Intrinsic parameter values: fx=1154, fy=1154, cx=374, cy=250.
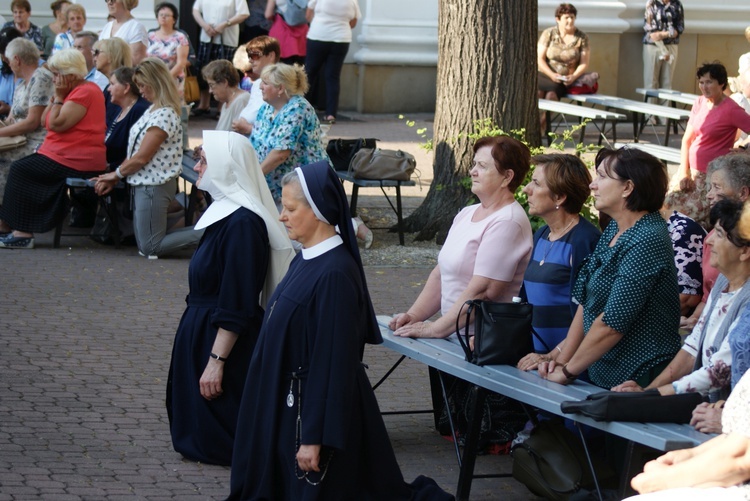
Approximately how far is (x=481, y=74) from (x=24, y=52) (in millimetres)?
4603

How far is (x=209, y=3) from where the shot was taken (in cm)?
Result: 1728

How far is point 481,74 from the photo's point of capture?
10.4 meters

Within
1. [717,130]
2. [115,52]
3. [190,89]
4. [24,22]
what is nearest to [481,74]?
[717,130]

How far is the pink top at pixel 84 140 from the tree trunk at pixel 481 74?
3.13m

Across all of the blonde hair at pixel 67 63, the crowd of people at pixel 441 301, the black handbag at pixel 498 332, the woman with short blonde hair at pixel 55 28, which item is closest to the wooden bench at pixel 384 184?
the blonde hair at pixel 67 63

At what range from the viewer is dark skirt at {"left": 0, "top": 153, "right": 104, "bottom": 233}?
412 inches

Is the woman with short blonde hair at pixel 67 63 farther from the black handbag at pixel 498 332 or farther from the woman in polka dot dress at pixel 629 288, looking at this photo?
the woman in polka dot dress at pixel 629 288

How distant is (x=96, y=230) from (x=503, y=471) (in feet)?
20.9

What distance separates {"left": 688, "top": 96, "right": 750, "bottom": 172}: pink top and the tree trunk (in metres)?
1.64

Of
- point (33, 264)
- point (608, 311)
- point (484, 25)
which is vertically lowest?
point (33, 264)

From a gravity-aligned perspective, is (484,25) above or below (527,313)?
above

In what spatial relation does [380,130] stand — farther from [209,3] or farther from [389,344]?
[389,344]

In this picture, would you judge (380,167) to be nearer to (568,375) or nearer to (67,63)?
(67,63)

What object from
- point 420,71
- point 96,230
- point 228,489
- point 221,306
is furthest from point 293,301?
point 420,71
